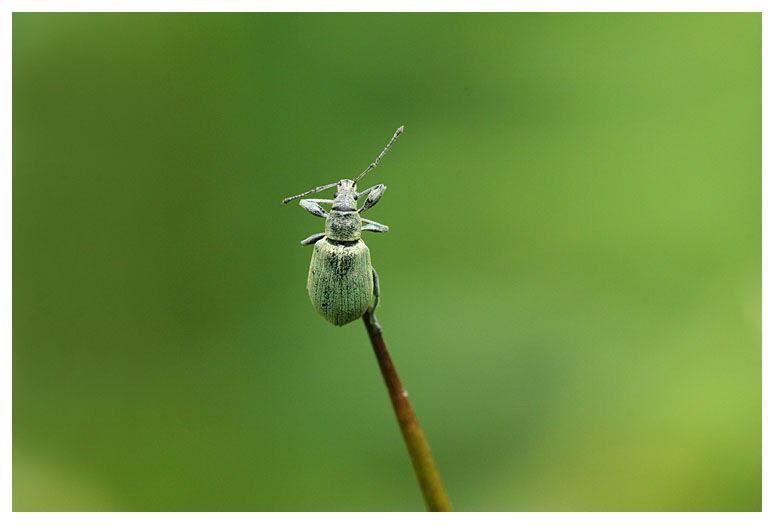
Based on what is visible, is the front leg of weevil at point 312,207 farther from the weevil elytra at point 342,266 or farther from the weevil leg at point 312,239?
the weevil leg at point 312,239

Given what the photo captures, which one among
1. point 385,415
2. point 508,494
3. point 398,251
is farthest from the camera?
point 398,251

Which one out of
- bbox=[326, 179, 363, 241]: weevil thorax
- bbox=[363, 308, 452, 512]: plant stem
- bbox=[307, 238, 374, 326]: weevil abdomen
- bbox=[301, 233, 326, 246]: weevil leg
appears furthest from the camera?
bbox=[301, 233, 326, 246]: weevil leg

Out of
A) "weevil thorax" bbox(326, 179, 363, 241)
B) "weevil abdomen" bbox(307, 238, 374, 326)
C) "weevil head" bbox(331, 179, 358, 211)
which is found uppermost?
"weevil head" bbox(331, 179, 358, 211)

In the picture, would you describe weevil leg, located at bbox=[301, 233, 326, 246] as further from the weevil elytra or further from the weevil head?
the weevil head

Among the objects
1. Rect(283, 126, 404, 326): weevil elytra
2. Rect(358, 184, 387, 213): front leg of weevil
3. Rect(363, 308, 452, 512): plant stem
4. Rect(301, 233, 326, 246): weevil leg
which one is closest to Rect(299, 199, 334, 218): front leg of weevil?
Rect(283, 126, 404, 326): weevil elytra

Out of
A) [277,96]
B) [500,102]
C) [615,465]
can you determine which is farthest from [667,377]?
[277,96]

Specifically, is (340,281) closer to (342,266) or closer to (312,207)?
(342,266)

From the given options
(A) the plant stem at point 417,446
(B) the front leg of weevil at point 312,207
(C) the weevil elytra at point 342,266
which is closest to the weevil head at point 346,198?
(C) the weevil elytra at point 342,266

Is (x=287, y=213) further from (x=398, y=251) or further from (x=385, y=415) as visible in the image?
(x=385, y=415)
